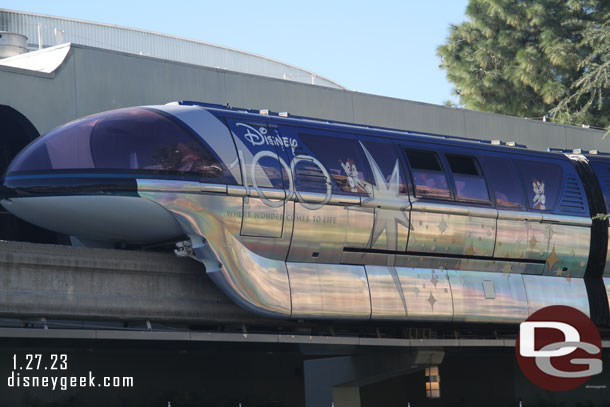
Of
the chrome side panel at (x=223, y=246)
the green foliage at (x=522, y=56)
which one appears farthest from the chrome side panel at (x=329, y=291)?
the green foliage at (x=522, y=56)

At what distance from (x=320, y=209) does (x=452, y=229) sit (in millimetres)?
2628

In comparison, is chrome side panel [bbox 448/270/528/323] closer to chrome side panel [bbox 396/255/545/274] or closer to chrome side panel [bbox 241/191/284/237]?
chrome side panel [bbox 396/255/545/274]

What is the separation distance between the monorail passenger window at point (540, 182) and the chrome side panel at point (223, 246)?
548cm

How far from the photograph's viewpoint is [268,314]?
13.2 m

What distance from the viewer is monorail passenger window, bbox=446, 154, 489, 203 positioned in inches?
616

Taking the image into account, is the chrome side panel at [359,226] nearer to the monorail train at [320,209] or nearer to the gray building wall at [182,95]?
the monorail train at [320,209]

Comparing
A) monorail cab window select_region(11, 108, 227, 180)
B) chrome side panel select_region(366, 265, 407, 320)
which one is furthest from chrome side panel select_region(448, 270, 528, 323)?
monorail cab window select_region(11, 108, 227, 180)

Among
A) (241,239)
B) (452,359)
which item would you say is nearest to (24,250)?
(241,239)

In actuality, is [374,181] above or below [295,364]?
above

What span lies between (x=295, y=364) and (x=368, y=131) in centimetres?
492

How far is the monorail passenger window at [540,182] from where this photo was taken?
16.6 metres

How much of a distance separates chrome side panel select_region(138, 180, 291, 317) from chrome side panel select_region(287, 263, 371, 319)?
296 millimetres

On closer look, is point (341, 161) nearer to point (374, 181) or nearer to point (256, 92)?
point (374, 181)

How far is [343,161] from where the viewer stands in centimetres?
1428
